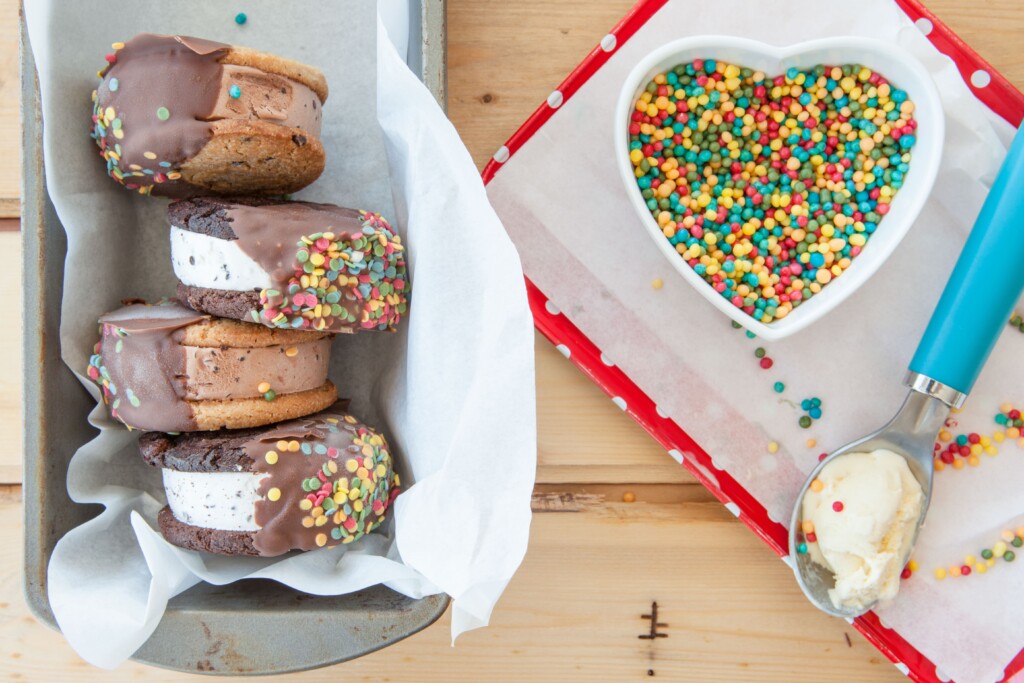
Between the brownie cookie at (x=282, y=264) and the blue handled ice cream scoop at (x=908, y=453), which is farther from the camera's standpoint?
the blue handled ice cream scoop at (x=908, y=453)

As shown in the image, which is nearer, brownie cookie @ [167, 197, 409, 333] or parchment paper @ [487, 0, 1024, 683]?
brownie cookie @ [167, 197, 409, 333]

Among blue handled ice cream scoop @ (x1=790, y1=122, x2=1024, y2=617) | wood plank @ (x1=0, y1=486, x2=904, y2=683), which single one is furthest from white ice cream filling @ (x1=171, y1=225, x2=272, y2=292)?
blue handled ice cream scoop @ (x1=790, y1=122, x2=1024, y2=617)

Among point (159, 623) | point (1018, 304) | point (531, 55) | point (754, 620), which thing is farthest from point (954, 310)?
point (159, 623)

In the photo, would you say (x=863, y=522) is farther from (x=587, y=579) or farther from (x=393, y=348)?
(x=393, y=348)

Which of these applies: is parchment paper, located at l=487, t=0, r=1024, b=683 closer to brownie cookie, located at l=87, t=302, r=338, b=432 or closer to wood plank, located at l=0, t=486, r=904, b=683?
wood plank, located at l=0, t=486, r=904, b=683

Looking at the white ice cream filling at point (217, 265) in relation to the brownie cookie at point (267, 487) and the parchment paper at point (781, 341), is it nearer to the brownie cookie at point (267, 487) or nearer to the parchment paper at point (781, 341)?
the brownie cookie at point (267, 487)

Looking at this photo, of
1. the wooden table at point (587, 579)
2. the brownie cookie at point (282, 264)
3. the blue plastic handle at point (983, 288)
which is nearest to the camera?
the brownie cookie at point (282, 264)

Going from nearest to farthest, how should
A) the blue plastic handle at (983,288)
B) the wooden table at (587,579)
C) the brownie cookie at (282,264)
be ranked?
the brownie cookie at (282,264)
the blue plastic handle at (983,288)
the wooden table at (587,579)

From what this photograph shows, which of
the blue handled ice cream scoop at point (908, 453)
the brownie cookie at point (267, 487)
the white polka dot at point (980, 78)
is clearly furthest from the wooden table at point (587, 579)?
the white polka dot at point (980, 78)

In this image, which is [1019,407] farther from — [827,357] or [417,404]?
[417,404]
